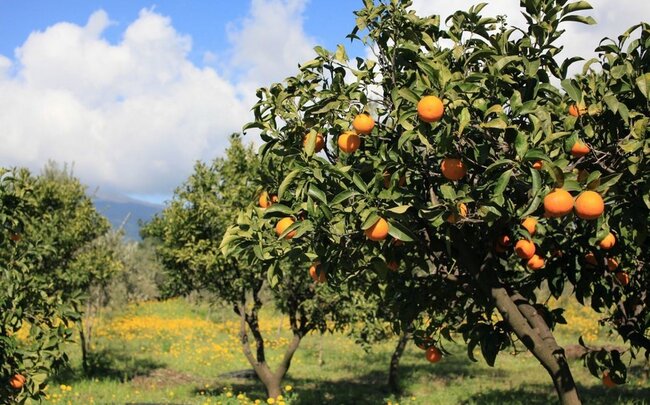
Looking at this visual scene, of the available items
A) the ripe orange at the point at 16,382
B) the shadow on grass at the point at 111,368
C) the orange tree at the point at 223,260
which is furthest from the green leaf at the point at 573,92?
the shadow on grass at the point at 111,368

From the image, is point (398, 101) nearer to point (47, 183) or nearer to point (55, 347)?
point (55, 347)

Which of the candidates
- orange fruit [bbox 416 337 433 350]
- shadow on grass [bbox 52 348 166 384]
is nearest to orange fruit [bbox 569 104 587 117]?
orange fruit [bbox 416 337 433 350]

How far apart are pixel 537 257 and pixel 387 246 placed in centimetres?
121

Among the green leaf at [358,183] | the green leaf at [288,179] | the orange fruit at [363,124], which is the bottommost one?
the green leaf at [358,183]

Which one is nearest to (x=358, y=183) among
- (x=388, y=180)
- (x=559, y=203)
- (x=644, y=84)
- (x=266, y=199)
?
(x=388, y=180)

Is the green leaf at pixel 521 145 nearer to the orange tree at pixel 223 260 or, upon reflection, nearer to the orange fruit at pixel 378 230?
the orange fruit at pixel 378 230

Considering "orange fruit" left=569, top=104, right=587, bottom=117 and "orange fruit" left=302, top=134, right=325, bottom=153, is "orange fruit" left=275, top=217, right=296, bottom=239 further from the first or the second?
"orange fruit" left=569, top=104, right=587, bottom=117

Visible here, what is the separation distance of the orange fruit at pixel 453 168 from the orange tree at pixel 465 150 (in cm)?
1

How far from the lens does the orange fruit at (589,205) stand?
3.12 metres

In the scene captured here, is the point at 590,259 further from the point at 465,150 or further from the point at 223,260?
the point at 223,260

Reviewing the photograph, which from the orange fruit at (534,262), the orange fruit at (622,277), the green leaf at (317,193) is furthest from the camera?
the orange fruit at (622,277)

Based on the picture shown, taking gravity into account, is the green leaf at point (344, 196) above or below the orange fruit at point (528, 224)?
above

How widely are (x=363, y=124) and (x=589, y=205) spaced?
1.33m

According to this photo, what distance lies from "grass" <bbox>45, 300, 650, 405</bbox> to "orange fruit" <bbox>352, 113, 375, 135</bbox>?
7.40 meters
